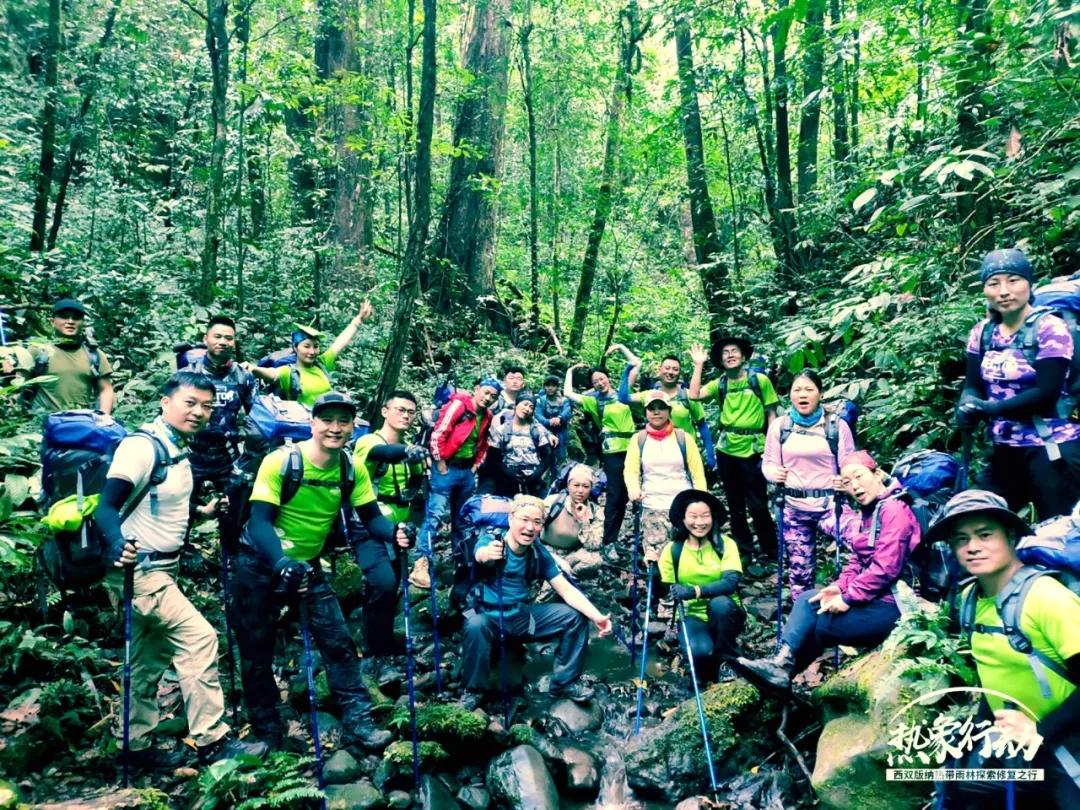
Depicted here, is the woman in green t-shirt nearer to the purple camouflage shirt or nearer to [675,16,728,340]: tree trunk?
the purple camouflage shirt

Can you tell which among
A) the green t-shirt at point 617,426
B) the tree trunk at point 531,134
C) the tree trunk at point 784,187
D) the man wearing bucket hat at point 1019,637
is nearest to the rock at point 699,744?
the man wearing bucket hat at point 1019,637

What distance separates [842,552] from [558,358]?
9.59 m

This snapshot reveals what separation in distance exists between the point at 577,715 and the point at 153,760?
3588 millimetres

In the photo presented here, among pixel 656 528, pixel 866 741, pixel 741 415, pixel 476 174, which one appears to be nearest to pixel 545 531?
pixel 656 528

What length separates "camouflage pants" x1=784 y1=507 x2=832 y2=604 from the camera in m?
6.76

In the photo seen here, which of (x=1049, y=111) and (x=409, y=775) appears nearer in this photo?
(x=409, y=775)

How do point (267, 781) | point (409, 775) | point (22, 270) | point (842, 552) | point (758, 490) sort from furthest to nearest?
point (22, 270) → point (758, 490) → point (842, 552) → point (409, 775) → point (267, 781)

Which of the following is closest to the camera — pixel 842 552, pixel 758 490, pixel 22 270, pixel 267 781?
pixel 267 781

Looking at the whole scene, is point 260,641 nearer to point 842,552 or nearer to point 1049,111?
point 842,552

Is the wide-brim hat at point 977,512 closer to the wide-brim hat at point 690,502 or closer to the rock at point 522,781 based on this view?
the wide-brim hat at point 690,502

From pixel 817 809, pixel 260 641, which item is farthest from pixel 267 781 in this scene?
pixel 817 809

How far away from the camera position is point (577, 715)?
6113 millimetres

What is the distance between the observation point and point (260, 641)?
5172mm

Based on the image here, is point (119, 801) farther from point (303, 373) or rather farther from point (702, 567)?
point (303, 373)
